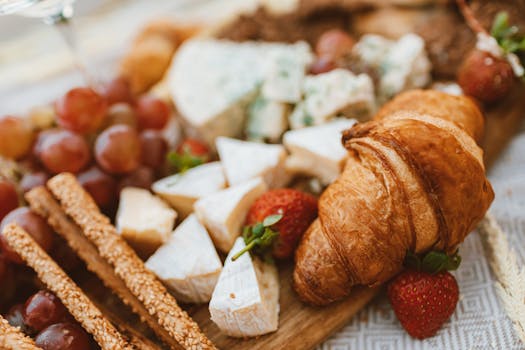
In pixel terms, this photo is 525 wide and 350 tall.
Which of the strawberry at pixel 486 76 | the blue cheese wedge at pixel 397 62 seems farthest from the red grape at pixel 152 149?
the strawberry at pixel 486 76

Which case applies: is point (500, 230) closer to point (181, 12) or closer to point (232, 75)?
point (232, 75)

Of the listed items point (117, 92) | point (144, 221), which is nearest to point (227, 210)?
point (144, 221)

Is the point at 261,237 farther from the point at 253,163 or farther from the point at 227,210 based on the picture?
the point at 253,163

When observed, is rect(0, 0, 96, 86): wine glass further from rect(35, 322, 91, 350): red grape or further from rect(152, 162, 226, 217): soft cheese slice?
rect(35, 322, 91, 350): red grape

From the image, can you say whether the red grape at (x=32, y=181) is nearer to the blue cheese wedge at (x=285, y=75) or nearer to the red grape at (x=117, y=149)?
the red grape at (x=117, y=149)

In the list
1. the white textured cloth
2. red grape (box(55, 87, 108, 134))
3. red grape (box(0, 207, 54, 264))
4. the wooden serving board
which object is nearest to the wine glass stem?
red grape (box(55, 87, 108, 134))
